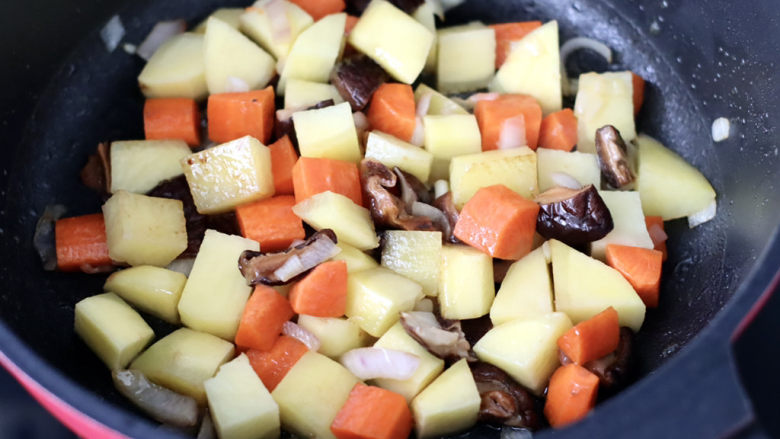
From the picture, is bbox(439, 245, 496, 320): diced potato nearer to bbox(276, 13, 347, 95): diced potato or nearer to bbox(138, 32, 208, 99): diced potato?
bbox(276, 13, 347, 95): diced potato

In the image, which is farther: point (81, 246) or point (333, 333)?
point (81, 246)

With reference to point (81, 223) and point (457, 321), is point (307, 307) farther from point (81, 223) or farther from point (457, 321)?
point (81, 223)

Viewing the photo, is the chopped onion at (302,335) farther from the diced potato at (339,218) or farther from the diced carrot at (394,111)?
the diced carrot at (394,111)

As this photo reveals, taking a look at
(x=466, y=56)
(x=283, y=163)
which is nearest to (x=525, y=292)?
(x=283, y=163)

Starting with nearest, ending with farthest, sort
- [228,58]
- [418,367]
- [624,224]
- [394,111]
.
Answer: [418,367] < [624,224] < [394,111] < [228,58]

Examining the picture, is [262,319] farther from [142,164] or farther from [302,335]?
[142,164]

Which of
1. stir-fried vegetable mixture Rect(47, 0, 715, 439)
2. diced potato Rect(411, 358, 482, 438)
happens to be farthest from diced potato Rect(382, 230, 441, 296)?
diced potato Rect(411, 358, 482, 438)
